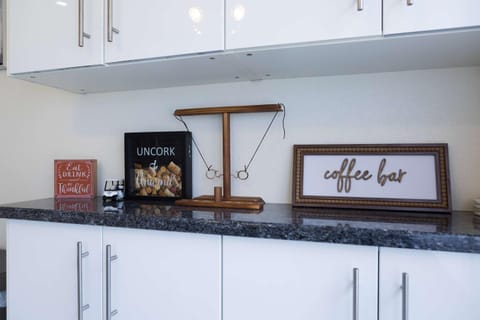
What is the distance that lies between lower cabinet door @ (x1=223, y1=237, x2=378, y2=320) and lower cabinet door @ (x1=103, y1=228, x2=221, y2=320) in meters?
0.05

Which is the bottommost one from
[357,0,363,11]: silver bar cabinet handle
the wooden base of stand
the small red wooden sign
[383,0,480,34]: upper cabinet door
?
the wooden base of stand

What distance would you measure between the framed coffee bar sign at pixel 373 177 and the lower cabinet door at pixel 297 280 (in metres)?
0.35

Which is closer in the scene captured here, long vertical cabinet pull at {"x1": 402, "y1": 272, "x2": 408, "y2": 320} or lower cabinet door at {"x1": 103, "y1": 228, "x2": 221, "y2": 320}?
long vertical cabinet pull at {"x1": 402, "y1": 272, "x2": 408, "y2": 320}

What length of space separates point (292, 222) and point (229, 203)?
340 mm

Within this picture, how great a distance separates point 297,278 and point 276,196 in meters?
0.47

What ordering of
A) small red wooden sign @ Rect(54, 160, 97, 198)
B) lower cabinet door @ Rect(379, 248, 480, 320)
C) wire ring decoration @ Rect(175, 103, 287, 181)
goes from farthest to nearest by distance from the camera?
small red wooden sign @ Rect(54, 160, 97, 198), wire ring decoration @ Rect(175, 103, 287, 181), lower cabinet door @ Rect(379, 248, 480, 320)

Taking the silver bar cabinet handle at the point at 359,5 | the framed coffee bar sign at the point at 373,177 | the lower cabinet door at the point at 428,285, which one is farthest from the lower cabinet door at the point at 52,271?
the silver bar cabinet handle at the point at 359,5

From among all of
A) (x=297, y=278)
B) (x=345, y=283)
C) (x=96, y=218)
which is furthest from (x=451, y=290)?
(x=96, y=218)

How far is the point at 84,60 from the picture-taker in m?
1.20

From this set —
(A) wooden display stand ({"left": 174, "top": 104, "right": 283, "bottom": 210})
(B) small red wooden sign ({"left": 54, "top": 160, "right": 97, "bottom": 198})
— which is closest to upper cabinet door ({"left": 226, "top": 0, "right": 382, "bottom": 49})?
(A) wooden display stand ({"left": 174, "top": 104, "right": 283, "bottom": 210})

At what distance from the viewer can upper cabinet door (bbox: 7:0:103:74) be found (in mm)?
1188

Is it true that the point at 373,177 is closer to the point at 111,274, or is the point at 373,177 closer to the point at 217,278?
the point at 217,278

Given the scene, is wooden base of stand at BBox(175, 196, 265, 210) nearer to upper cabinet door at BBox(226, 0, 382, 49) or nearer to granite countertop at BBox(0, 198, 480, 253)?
granite countertop at BBox(0, 198, 480, 253)

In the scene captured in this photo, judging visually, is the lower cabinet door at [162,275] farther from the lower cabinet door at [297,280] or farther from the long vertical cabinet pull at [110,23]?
the long vertical cabinet pull at [110,23]
